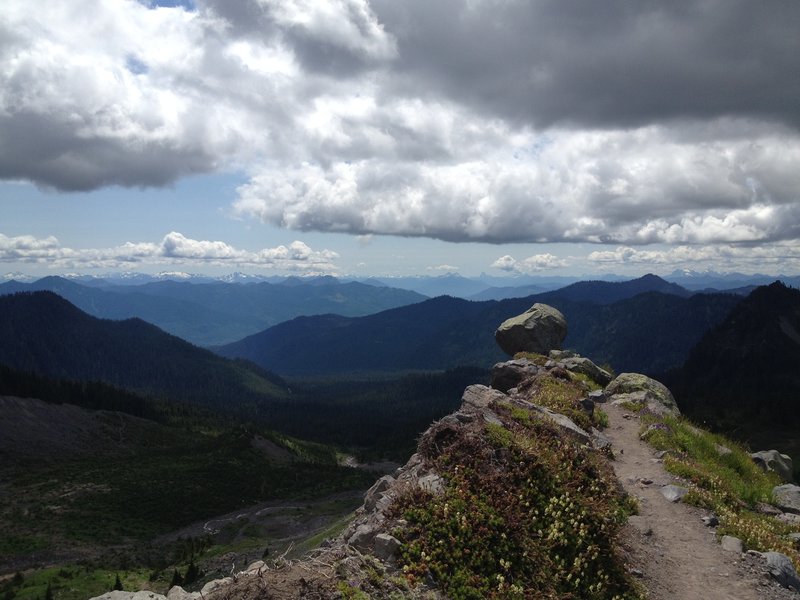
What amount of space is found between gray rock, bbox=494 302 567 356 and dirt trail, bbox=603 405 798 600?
3084 centimetres

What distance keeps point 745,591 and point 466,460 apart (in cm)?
743

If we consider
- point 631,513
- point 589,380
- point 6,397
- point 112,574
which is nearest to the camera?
point 631,513

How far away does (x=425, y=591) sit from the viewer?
9266mm

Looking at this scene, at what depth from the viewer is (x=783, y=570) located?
12.4 m

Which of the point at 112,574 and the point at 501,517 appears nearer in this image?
the point at 501,517

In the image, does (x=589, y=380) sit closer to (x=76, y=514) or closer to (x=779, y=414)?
(x=76, y=514)

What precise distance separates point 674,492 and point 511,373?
18.2m

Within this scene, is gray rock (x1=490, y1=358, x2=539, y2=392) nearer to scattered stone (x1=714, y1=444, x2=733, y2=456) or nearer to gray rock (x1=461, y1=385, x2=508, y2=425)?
gray rock (x1=461, y1=385, x2=508, y2=425)

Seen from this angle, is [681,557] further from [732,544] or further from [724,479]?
[724,479]

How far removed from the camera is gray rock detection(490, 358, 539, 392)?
3428cm

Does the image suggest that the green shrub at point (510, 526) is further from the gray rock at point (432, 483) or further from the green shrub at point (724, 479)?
the green shrub at point (724, 479)

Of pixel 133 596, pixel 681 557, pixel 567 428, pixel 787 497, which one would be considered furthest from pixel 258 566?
pixel 787 497

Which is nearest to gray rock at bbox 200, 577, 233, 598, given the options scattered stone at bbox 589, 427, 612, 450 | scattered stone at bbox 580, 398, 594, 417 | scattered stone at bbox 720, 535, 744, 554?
scattered stone at bbox 720, 535, 744, 554

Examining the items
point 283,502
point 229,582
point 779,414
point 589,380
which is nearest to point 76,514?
point 283,502
